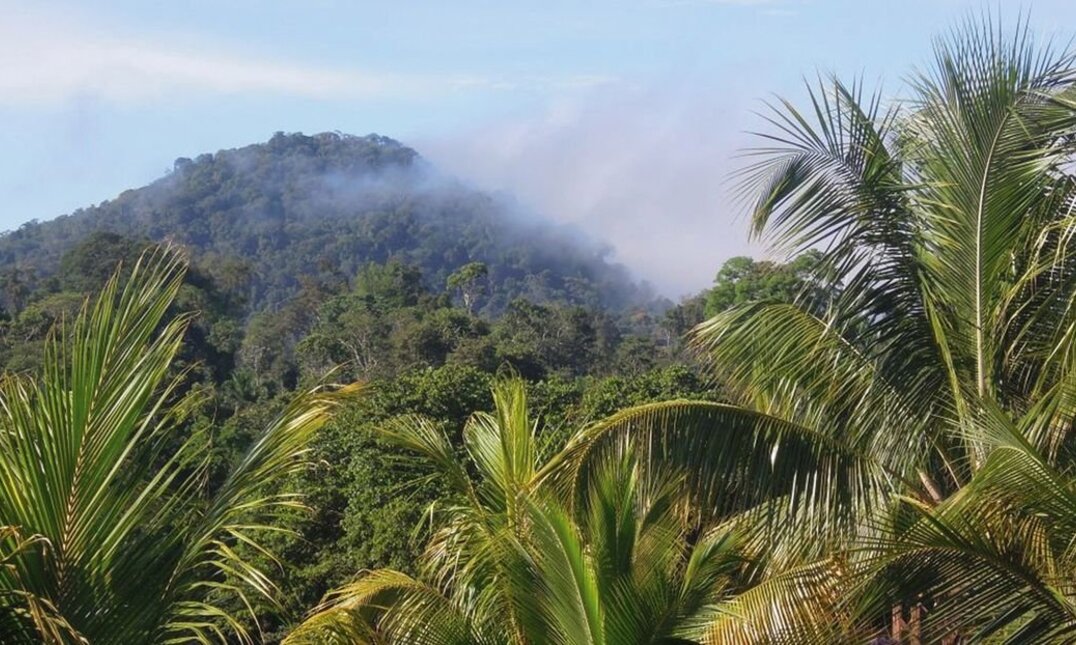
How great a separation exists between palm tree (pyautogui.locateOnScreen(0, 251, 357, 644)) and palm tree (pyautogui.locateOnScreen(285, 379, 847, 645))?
6.49ft

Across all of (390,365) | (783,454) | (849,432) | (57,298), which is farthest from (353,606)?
(57,298)

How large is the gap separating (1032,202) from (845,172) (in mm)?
1082

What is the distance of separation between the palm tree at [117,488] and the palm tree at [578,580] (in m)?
1.98

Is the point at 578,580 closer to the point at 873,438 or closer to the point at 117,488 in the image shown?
the point at 873,438

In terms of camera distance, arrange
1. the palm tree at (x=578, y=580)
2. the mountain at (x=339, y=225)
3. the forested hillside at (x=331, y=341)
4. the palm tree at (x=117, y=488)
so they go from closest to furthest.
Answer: the palm tree at (x=117, y=488) → the forested hillside at (x=331, y=341) → the palm tree at (x=578, y=580) → the mountain at (x=339, y=225)

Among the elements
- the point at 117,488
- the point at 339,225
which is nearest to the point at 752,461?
the point at 117,488

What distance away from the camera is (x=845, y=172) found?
291 inches

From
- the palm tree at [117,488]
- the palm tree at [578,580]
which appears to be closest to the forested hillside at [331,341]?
the palm tree at [117,488]

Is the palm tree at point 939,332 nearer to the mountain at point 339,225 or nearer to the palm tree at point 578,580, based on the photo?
the palm tree at point 578,580

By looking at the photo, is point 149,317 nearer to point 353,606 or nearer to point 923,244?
point 353,606

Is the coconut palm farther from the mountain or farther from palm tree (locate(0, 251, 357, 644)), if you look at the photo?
the mountain

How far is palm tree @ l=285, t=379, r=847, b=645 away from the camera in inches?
240

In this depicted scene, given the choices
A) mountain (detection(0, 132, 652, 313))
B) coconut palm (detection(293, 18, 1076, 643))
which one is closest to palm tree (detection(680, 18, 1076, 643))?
coconut palm (detection(293, 18, 1076, 643))

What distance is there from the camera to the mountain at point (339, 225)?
115812mm
